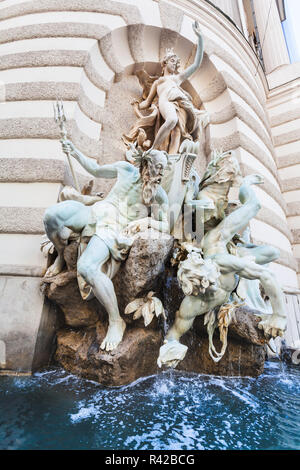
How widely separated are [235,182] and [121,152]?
2.56 m

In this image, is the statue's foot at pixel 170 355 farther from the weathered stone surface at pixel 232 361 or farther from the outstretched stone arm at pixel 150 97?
the outstretched stone arm at pixel 150 97

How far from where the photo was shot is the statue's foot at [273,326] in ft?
6.91

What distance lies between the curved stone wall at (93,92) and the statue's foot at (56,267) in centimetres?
27

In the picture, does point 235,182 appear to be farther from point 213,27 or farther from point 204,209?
point 213,27

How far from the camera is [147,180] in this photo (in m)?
2.44

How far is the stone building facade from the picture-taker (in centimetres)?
308

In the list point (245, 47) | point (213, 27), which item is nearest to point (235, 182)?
point (213, 27)

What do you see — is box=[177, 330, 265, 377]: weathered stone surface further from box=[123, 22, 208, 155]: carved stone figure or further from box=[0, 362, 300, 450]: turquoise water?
box=[123, 22, 208, 155]: carved stone figure

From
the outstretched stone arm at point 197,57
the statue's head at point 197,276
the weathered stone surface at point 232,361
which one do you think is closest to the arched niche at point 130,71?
the outstretched stone arm at point 197,57

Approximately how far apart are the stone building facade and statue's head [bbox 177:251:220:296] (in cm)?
161

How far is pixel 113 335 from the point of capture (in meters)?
2.09

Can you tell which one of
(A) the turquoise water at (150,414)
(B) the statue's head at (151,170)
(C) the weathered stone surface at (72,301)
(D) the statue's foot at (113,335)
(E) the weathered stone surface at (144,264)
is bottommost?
(A) the turquoise water at (150,414)

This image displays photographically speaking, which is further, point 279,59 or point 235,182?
point 279,59

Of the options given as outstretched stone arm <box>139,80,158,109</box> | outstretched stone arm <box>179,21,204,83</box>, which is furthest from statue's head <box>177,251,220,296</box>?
outstretched stone arm <box>139,80,158,109</box>
